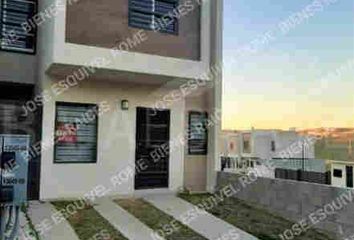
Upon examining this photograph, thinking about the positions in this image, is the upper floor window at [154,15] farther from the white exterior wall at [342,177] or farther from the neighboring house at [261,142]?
the neighboring house at [261,142]

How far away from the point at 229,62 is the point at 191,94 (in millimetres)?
1432

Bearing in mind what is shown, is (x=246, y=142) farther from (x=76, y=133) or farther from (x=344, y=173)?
(x=76, y=133)

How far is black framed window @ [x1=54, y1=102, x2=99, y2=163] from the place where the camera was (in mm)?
9258

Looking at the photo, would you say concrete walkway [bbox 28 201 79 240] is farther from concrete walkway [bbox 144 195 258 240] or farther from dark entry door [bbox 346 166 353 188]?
A: dark entry door [bbox 346 166 353 188]

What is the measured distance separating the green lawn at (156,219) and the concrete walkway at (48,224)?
139 cm

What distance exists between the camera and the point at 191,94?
10.9 metres

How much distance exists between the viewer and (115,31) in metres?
9.05

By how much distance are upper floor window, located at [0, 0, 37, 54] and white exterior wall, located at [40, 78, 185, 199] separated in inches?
46.4

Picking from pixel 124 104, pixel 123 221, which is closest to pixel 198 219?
pixel 123 221

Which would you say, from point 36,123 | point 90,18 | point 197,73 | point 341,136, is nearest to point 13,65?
point 36,123

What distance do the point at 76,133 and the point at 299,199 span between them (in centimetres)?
519

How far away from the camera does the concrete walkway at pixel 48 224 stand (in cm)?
614

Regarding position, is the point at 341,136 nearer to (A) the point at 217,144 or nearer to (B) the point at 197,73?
(A) the point at 217,144

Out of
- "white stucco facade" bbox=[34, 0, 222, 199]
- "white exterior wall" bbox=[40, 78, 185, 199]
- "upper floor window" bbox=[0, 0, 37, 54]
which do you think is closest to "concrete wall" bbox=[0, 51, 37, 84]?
"upper floor window" bbox=[0, 0, 37, 54]
